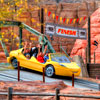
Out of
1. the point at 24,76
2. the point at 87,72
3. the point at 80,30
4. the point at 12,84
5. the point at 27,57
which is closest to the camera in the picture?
the point at 12,84

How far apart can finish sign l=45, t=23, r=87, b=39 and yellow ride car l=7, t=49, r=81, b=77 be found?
3714 mm


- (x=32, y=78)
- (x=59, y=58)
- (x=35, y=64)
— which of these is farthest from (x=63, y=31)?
Answer: (x=32, y=78)

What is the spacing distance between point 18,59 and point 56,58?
6.94 feet

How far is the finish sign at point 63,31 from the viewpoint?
18.4 m

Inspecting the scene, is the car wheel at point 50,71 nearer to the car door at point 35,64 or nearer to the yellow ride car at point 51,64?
the yellow ride car at point 51,64

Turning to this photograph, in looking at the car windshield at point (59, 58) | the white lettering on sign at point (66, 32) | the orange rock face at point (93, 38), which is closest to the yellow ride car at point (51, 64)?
the car windshield at point (59, 58)

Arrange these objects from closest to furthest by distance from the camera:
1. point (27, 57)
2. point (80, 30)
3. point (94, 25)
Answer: point (27, 57), point (80, 30), point (94, 25)

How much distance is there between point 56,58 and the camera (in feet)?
48.0

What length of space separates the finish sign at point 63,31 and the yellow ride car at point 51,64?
3714 millimetres

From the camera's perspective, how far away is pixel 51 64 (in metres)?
14.1

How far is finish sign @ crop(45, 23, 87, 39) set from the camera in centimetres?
1839

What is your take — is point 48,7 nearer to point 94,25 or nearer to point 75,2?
point 75,2

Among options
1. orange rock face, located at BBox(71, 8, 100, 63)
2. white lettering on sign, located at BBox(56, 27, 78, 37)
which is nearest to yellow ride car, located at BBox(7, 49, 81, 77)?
white lettering on sign, located at BBox(56, 27, 78, 37)

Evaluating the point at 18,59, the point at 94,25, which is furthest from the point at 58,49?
the point at 18,59
